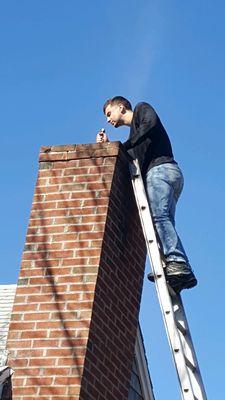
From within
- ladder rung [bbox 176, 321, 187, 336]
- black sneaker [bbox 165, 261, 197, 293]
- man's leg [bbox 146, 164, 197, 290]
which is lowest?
ladder rung [bbox 176, 321, 187, 336]

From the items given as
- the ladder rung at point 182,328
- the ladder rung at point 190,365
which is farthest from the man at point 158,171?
the ladder rung at point 190,365

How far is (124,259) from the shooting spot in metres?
7.00

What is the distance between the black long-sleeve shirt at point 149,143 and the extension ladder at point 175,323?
0.37m

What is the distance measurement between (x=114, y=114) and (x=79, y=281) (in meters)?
1.77

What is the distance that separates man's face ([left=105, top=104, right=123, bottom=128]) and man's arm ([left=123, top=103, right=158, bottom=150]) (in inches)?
12.1

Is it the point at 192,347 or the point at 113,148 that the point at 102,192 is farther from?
the point at 192,347

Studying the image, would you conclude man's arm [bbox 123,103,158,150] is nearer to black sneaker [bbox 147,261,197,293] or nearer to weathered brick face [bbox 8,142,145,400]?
weathered brick face [bbox 8,142,145,400]

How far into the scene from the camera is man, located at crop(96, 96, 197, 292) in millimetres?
6555

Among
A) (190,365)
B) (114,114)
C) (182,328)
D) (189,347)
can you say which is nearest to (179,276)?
(182,328)

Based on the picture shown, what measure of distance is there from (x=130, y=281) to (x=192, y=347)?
3.20 ft

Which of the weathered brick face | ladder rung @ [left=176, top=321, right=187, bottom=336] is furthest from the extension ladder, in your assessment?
the weathered brick face

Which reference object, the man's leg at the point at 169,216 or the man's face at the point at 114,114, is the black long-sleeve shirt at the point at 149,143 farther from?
the man's face at the point at 114,114

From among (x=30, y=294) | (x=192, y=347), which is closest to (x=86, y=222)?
(x=30, y=294)

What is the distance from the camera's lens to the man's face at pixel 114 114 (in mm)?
7575
